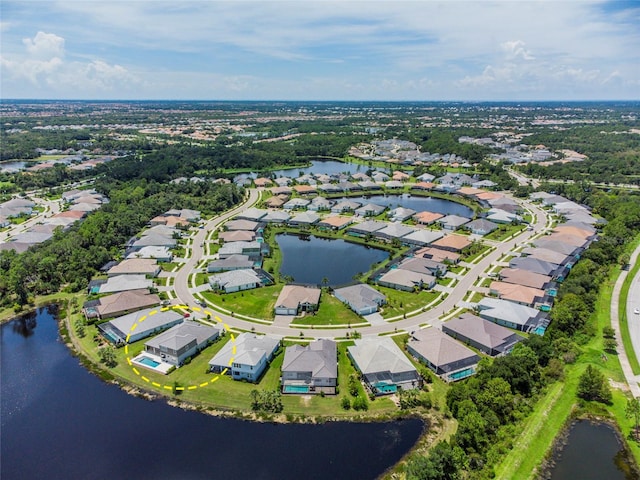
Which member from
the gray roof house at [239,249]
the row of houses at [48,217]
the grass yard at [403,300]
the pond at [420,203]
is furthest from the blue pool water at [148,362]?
the pond at [420,203]

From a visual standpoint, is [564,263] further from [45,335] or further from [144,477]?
[45,335]

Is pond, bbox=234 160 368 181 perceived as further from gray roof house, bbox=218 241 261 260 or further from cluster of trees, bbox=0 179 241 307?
gray roof house, bbox=218 241 261 260

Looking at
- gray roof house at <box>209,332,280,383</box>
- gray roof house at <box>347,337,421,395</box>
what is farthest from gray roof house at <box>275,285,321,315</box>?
gray roof house at <box>347,337,421,395</box>

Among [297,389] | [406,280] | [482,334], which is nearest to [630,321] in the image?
[482,334]

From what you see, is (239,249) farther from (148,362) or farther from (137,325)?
(148,362)

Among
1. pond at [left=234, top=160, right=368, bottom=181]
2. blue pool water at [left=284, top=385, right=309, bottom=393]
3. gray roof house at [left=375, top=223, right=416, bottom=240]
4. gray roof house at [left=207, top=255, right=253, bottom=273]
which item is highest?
pond at [left=234, top=160, right=368, bottom=181]

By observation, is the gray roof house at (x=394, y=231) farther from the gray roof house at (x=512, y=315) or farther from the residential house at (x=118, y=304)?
the residential house at (x=118, y=304)
